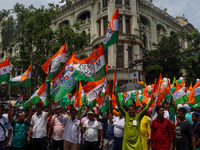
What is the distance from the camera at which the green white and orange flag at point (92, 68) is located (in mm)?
5973

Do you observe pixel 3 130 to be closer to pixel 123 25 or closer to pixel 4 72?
pixel 4 72

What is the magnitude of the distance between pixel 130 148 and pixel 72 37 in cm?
1599

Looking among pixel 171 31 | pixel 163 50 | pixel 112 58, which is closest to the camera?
pixel 112 58

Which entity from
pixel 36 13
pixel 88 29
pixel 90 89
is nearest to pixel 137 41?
pixel 88 29

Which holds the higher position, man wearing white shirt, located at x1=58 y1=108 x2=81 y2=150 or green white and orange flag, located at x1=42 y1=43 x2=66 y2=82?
green white and orange flag, located at x1=42 y1=43 x2=66 y2=82

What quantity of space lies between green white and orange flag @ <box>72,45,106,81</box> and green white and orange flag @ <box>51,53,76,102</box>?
16 centimetres

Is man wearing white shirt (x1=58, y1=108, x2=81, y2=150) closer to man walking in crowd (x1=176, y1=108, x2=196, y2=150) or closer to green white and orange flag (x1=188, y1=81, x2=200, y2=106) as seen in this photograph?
man walking in crowd (x1=176, y1=108, x2=196, y2=150)

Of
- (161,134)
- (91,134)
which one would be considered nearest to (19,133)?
(91,134)

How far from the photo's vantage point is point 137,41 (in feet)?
78.6

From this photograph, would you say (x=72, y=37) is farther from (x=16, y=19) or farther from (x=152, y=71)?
(x=152, y=71)

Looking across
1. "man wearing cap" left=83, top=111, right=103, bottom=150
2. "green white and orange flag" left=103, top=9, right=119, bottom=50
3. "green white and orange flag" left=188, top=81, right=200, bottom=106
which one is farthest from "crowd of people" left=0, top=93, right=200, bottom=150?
"green white and orange flag" left=188, top=81, right=200, bottom=106

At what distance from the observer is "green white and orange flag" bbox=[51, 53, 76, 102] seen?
5555mm

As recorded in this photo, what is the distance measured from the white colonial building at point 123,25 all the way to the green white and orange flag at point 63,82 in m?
13.5

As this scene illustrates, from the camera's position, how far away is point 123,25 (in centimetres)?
2353
